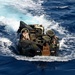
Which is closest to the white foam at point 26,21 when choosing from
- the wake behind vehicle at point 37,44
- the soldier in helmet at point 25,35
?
the wake behind vehicle at point 37,44

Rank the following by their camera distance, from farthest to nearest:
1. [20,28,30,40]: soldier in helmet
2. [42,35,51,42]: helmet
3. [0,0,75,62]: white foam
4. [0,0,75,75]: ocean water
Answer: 1. [20,28,30,40]: soldier in helmet
2. [42,35,51,42]: helmet
3. [0,0,75,62]: white foam
4. [0,0,75,75]: ocean water

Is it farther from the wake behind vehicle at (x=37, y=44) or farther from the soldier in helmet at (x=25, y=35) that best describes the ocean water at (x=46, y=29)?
the soldier in helmet at (x=25, y=35)

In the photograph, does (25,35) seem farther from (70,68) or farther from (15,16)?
(15,16)

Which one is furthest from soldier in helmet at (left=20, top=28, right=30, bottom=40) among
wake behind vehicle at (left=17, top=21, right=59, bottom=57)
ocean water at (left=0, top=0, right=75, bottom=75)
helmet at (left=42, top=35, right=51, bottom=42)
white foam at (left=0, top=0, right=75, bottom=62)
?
white foam at (left=0, top=0, right=75, bottom=62)

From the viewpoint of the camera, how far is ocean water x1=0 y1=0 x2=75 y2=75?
34531 millimetres

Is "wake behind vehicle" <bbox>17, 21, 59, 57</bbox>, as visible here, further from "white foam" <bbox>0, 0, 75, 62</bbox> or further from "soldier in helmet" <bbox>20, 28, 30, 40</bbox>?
"white foam" <bbox>0, 0, 75, 62</bbox>

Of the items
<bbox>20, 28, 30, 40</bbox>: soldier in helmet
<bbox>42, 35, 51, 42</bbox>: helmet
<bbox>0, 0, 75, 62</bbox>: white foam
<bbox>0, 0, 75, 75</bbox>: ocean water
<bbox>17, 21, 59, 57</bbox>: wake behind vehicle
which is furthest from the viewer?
<bbox>20, 28, 30, 40</bbox>: soldier in helmet

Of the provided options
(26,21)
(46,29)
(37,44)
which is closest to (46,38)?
(37,44)

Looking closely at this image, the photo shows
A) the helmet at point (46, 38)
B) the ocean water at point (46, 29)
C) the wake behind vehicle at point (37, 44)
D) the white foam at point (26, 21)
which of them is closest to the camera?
the ocean water at point (46, 29)

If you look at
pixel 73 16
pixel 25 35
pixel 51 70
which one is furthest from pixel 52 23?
pixel 51 70

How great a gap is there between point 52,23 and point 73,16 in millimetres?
4206

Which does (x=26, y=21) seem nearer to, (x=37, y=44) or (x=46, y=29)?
(x=46, y=29)

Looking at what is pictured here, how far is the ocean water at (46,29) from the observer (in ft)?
113

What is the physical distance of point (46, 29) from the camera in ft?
147
